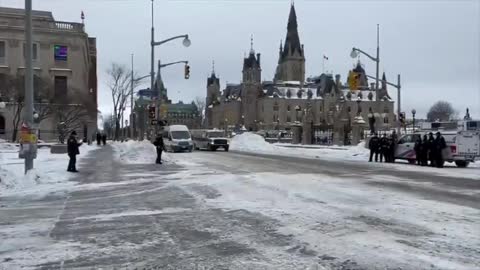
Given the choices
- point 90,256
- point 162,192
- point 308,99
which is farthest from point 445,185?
point 308,99

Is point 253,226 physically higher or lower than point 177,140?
lower

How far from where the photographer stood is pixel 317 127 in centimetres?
6825

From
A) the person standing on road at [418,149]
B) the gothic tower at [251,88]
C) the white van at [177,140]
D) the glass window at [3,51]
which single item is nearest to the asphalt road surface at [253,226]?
the person standing on road at [418,149]

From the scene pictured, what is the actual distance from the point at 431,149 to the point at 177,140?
25.8 meters

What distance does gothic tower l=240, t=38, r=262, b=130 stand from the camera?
581 feet

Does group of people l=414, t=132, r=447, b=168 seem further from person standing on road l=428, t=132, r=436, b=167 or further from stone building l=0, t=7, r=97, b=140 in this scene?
stone building l=0, t=7, r=97, b=140

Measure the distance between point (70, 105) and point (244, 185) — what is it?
47.3 m

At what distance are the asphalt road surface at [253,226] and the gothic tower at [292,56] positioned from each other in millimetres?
158209

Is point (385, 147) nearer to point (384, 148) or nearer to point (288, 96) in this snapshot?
point (384, 148)

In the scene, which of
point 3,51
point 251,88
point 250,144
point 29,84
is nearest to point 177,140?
point 250,144

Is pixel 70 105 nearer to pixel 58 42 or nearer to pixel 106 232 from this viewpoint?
pixel 58 42

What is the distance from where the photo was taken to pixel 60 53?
76.3 meters

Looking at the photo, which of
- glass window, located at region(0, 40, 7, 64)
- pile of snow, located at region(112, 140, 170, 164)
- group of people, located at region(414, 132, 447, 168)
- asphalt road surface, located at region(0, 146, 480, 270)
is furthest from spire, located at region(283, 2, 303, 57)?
asphalt road surface, located at region(0, 146, 480, 270)

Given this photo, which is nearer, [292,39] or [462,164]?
[462,164]
